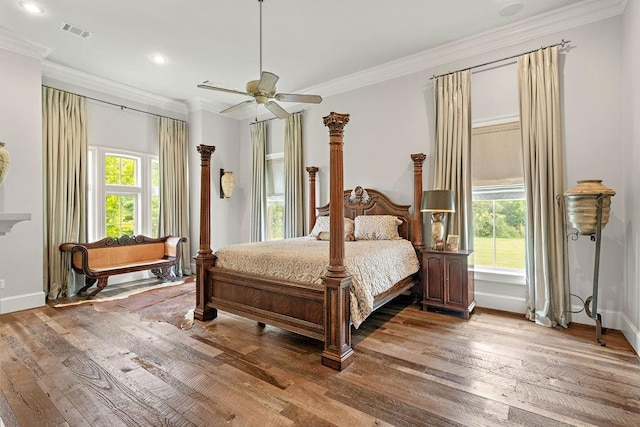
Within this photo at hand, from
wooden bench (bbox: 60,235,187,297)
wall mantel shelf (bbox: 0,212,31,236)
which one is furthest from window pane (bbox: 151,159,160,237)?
wall mantel shelf (bbox: 0,212,31,236)

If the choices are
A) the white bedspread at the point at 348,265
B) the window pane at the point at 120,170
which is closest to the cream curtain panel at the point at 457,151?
the white bedspread at the point at 348,265

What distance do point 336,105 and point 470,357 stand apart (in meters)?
4.13

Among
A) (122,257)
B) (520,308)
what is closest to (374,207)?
(520,308)

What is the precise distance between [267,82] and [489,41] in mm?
2885

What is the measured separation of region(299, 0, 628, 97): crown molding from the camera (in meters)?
3.26

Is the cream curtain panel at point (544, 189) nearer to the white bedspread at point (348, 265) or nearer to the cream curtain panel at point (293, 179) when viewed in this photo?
the white bedspread at point (348, 265)

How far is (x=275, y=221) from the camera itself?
6.21 meters

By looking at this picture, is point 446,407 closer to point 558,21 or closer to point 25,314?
point 558,21

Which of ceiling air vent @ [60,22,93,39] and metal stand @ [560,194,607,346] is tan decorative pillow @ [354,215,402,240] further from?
ceiling air vent @ [60,22,93,39]

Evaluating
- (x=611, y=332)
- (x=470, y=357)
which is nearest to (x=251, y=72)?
(x=470, y=357)

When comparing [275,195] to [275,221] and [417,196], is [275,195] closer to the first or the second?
[275,221]

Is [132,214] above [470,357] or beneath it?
above

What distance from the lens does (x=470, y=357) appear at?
8.60 ft

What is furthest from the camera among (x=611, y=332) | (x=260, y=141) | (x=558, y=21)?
(x=260, y=141)
